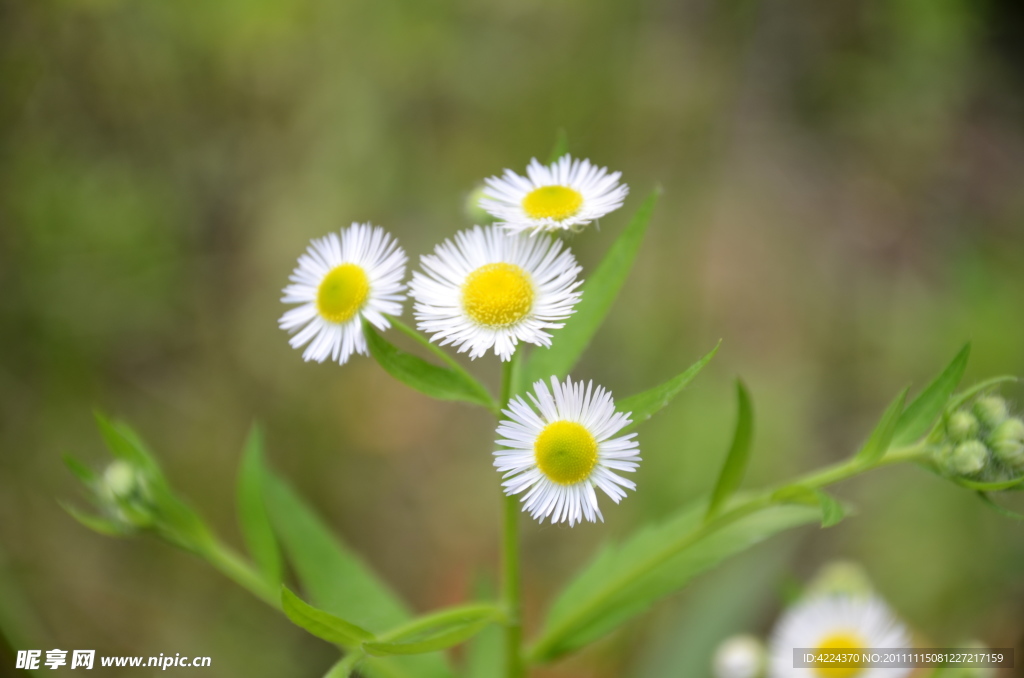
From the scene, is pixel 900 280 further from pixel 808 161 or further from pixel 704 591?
pixel 704 591

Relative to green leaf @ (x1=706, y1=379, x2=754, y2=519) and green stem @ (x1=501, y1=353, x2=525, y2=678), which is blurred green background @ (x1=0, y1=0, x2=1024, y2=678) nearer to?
green stem @ (x1=501, y1=353, x2=525, y2=678)

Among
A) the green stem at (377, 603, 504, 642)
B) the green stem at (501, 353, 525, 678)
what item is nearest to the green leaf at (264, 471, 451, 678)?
the green stem at (501, 353, 525, 678)

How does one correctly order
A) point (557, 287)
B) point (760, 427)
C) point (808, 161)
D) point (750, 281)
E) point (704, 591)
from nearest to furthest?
point (557, 287), point (704, 591), point (760, 427), point (750, 281), point (808, 161)

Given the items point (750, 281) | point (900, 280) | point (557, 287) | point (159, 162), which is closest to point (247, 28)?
point (159, 162)

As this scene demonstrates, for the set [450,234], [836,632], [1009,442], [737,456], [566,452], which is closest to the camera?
[566,452]

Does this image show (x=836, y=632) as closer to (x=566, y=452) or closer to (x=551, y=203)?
(x=566, y=452)

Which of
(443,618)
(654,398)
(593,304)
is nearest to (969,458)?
(654,398)

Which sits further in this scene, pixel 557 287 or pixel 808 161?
pixel 808 161
